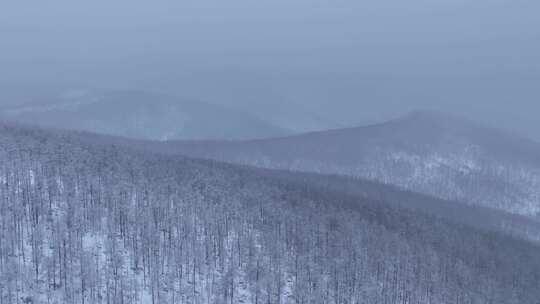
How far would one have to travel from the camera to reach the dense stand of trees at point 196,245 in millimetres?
85375

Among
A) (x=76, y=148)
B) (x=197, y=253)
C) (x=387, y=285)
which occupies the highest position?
(x=76, y=148)

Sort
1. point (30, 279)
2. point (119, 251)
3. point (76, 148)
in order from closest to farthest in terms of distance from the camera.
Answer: point (30, 279)
point (119, 251)
point (76, 148)

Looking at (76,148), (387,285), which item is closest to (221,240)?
(387,285)

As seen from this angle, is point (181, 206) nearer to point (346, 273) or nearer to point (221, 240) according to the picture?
point (221, 240)

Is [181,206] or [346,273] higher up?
[181,206]

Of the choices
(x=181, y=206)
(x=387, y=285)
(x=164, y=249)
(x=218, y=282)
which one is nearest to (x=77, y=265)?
(x=164, y=249)

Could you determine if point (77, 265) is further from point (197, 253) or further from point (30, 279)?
point (197, 253)

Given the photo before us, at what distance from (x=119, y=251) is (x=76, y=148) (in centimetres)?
4961

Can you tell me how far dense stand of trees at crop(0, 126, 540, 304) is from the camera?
8538cm

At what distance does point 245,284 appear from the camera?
9238 centimetres

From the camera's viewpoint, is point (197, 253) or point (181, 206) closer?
point (197, 253)

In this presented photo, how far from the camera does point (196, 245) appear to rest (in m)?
98.8

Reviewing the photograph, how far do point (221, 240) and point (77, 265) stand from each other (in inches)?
969

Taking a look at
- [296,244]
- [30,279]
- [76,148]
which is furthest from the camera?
[76,148]
